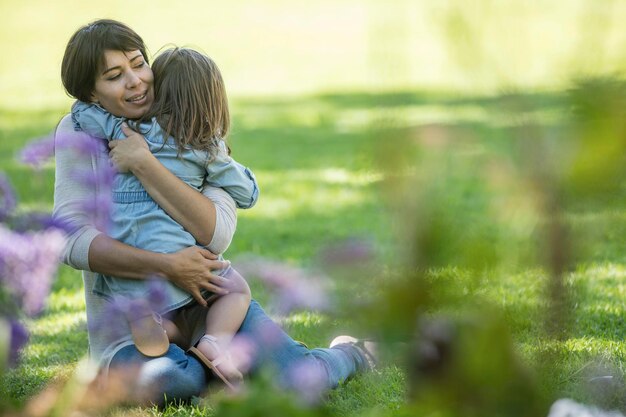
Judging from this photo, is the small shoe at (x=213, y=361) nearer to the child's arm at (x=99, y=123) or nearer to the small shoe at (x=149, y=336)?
the small shoe at (x=149, y=336)

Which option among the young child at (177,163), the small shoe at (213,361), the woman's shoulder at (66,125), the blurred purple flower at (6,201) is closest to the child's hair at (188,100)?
the young child at (177,163)

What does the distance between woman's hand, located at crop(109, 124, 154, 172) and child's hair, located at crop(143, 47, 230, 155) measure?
0.09 meters

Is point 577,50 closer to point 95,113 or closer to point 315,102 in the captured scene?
point 95,113

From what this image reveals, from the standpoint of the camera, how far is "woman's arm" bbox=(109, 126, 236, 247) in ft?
9.57

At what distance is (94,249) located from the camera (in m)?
2.88

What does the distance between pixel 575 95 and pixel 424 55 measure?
13773 mm

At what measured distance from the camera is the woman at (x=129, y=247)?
290cm

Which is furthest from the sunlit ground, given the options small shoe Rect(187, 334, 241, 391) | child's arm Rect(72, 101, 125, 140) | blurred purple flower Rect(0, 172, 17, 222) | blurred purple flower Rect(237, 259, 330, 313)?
blurred purple flower Rect(0, 172, 17, 222)

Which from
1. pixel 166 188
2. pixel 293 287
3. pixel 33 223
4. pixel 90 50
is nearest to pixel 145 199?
pixel 166 188

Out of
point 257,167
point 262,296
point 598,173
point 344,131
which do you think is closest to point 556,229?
point 598,173

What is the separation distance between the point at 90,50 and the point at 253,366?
3.44 feet

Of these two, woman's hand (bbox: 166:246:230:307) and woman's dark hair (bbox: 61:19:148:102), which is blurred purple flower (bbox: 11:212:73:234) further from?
woman's dark hair (bbox: 61:19:148:102)

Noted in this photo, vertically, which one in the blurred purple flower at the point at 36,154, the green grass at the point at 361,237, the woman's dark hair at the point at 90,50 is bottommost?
the green grass at the point at 361,237

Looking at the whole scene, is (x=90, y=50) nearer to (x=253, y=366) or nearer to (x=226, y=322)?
(x=226, y=322)
